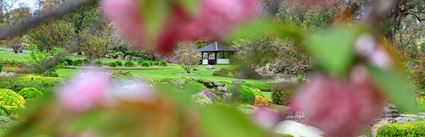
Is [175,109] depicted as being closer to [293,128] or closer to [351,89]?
[351,89]

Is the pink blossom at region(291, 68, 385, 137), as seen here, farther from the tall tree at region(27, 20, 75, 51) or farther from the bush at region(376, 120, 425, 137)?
the bush at region(376, 120, 425, 137)

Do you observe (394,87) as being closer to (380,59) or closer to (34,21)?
(380,59)

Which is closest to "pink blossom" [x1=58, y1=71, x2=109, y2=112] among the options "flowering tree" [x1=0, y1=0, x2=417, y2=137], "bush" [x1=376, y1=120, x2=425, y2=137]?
"flowering tree" [x1=0, y1=0, x2=417, y2=137]

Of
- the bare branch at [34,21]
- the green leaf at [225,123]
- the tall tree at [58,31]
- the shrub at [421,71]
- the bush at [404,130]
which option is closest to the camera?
the green leaf at [225,123]

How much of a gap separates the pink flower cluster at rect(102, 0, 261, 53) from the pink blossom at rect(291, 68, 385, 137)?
0.04m

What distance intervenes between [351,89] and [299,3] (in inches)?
9.5

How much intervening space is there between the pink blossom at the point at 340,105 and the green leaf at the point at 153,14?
2.8 inches

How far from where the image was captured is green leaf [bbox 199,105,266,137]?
0.66 feet

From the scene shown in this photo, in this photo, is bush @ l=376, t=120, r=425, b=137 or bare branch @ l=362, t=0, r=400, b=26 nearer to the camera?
bare branch @ l=362, t=0, r=400, b=26

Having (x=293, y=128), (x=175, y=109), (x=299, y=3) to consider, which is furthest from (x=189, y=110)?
(x=293, y=128)

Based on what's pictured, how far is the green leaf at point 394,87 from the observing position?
232 millimetres

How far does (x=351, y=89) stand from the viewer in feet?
0.87

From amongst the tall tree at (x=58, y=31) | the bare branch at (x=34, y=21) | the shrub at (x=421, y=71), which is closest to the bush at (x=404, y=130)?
the tall tree at (x=58, y=31)

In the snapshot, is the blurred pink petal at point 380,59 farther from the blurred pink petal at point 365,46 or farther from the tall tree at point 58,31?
the tall tree at point 58,31
